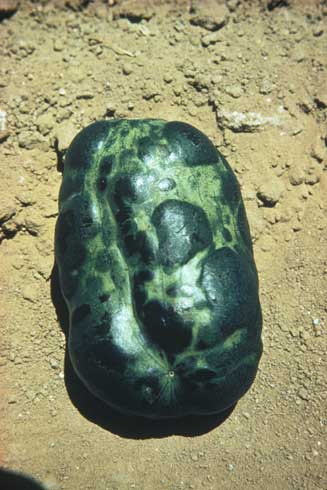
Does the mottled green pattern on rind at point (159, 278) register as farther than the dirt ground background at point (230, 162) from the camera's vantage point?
No

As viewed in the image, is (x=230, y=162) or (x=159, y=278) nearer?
(x=159, y=278)

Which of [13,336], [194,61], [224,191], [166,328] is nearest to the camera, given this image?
[166,328]

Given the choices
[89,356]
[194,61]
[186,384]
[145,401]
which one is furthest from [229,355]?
[194,61]

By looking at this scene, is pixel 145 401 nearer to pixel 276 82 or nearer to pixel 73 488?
pixel 73 488

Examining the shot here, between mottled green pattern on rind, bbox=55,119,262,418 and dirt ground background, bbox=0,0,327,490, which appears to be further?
dirt ground background, bbox=0,0,327,490
